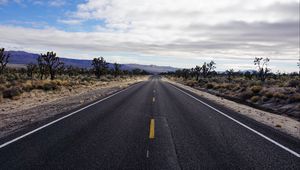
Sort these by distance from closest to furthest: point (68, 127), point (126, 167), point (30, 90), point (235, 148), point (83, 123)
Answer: point (126, 167) → point (235, 148) → point (68, 127) → point (83, 123) → point (30, 90)

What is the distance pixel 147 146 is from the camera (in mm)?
8672

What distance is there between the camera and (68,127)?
11.4 meters

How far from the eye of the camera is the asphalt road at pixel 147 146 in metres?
7.07

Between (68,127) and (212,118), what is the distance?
21.2ft

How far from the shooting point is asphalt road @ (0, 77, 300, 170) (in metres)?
7.07

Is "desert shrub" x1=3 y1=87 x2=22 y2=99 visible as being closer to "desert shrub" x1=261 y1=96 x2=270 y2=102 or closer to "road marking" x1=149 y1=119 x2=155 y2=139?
"road marking" x1=149 y1=119 x2=155 y2=139

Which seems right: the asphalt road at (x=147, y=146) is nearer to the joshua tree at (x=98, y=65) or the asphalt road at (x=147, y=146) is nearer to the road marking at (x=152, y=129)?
the road marking at (x=152, y=129)

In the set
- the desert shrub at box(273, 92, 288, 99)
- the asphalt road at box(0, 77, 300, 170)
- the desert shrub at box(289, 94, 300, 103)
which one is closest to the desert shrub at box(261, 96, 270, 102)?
the desert shrub at box(273, 92, 288, 99)

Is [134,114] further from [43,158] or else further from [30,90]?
[30,90]

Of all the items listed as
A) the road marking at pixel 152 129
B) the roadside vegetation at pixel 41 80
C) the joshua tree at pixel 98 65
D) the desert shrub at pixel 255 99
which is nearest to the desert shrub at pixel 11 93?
the roadside vegetation at pixel 41 80

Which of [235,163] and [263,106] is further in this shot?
[263,106]

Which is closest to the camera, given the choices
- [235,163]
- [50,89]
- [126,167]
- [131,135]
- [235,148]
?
A: [126,167]

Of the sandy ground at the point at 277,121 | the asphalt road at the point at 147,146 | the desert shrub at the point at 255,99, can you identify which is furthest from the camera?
the desert shrub at the point at 255,99

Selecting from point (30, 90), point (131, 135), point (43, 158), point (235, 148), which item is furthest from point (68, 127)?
point (30, 90)
